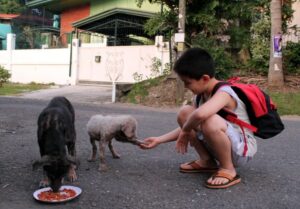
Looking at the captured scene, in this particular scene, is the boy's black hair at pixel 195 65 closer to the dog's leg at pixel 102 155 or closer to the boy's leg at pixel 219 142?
the boy's leg at pixel 219 142

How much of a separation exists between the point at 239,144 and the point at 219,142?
0.81 feet

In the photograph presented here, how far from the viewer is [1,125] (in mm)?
8062

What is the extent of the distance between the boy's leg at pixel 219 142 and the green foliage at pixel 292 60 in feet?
37.9

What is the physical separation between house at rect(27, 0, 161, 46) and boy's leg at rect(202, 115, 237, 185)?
17054 mm

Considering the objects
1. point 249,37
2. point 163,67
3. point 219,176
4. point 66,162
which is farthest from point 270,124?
point 163,67

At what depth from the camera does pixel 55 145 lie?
12.4ft

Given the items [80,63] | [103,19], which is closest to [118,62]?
[80,63]

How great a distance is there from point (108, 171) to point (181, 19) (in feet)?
34.6

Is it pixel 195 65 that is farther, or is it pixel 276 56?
pixel 276 56

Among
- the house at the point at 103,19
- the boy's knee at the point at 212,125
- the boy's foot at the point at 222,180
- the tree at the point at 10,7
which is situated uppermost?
the tree at the point at 10,7

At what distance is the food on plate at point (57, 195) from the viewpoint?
3599mm

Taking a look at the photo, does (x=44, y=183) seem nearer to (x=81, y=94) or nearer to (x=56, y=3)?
(x=81, y=94)

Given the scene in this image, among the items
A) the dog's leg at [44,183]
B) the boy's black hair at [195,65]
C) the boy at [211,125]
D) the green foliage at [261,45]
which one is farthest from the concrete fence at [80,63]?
the boy's black hair at [195,65]

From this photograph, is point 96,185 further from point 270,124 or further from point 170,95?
point 170,95
